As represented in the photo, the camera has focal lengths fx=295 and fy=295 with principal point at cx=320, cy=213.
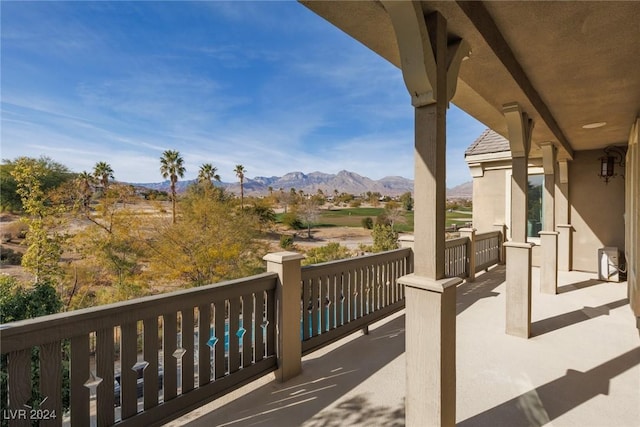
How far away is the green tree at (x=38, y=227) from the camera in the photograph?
13961 mm

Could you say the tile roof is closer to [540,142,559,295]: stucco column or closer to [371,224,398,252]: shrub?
[540,142,559,295]: stucco column

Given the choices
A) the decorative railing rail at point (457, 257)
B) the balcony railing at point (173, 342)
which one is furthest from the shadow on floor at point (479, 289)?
the balcony railing at point (173, 342)

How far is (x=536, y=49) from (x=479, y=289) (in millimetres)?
4246

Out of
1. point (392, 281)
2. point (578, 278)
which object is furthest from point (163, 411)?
point (578, 278)

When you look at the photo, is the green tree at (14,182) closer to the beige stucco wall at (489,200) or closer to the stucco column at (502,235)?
the beige stucco wall at (489,200)

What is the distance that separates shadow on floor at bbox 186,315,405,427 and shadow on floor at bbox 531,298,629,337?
1.96 m

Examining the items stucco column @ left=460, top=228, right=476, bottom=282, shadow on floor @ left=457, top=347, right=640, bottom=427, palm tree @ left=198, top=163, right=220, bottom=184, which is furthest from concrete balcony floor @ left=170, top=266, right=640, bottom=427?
palm tree @ left=198, top=163, right=220, bottom=184

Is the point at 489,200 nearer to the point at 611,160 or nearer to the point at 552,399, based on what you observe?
the point at 611,160

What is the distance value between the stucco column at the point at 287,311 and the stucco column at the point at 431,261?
42.6 inches

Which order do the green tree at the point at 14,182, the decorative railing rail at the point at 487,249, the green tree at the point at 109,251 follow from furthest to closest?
the green tree at the point at 14,182 → the green tree at the point at 109,251 → the decorative railing rail at the point at 487,249

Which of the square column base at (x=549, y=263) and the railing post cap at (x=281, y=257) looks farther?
the square column base at (x=549, y=263)

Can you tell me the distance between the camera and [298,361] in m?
2.66

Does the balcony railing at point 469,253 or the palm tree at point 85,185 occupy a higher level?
the palm tree at point 85,185

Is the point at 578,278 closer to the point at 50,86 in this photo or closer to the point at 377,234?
the point at 377,234
